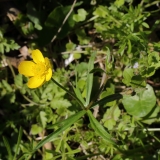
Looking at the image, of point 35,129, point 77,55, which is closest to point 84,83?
point 77,55

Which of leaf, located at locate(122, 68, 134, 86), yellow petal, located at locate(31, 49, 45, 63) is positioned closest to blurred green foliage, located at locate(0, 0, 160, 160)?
leaf, located at locate(122, 68, 134, 86)

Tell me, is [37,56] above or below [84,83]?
above

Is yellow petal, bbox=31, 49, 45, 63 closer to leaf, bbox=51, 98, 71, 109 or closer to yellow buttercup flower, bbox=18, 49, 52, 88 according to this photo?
yellow buttercup flower, bbox=18, 49, 52, 88

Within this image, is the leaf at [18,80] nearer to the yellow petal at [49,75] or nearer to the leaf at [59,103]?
the leaf at [59,103]

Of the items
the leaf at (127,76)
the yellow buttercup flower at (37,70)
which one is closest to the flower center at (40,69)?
the yellow buttercup flower at (37,70)

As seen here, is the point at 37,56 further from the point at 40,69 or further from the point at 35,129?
the point at 35,129

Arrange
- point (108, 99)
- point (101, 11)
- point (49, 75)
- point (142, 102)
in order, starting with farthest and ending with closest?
point (101, 11)
point (142, 102)
point (108, 99)
point (49, 75)

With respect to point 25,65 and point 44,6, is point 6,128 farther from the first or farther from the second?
point 44,6

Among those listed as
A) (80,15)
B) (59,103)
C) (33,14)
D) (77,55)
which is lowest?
(59,103)
